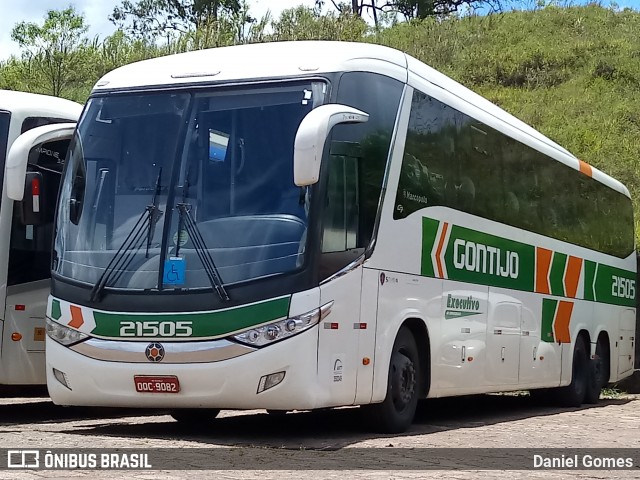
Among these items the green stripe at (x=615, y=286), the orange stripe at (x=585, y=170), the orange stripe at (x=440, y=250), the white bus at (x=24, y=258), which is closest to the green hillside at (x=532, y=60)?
the green stripe at (x=615, y=286)

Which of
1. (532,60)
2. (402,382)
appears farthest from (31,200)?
(532,60)

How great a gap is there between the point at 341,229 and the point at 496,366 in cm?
478

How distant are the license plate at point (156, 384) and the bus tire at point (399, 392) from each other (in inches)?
82.2

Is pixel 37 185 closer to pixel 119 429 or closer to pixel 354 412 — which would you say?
pixel 119 429

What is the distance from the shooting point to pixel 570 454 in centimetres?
971

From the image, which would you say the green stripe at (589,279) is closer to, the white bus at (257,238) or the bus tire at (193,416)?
the white bus at (257,238)

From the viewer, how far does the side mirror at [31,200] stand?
1102 cm

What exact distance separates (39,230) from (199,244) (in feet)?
10.7

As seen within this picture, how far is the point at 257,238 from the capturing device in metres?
9.73

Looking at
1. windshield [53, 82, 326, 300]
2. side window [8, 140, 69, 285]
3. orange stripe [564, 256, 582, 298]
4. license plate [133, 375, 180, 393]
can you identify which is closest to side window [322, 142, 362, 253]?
windshield [53, 82, 326, 300]

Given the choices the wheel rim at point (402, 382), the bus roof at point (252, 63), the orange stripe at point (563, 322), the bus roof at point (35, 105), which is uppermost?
the bus roof at point (252, 63)

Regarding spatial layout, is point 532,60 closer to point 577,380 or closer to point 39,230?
point 577,380

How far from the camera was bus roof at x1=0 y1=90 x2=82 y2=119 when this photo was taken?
40.7 ft

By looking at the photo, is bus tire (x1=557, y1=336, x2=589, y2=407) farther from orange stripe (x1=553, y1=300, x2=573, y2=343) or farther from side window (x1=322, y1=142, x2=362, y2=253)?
side window (x1=322, y1=142, x2=362, y2=253)
